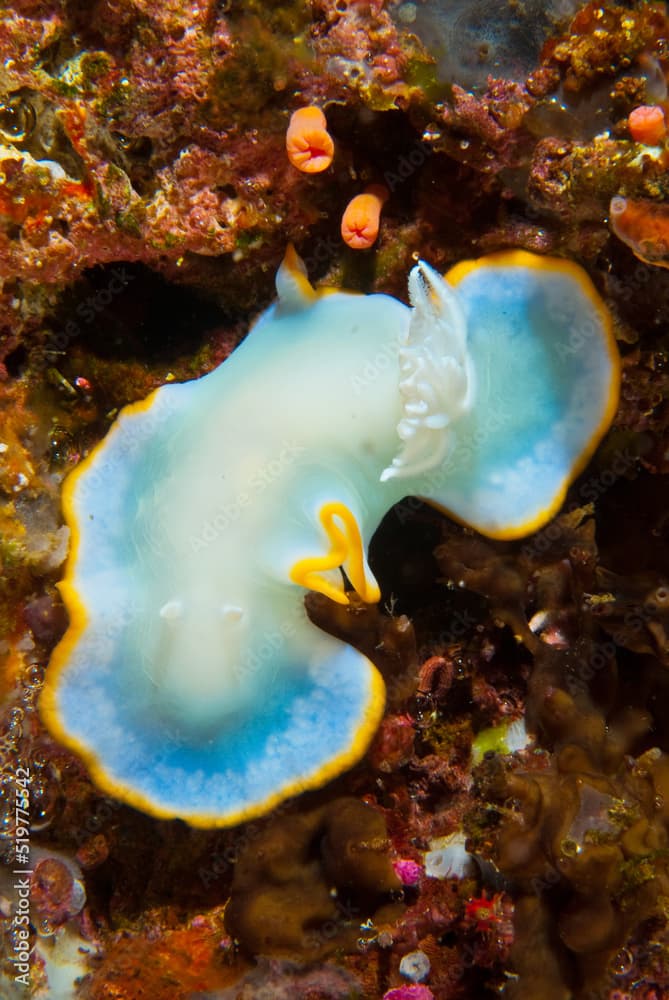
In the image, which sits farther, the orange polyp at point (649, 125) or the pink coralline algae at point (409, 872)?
the pink coralline algae at point (409, 872)

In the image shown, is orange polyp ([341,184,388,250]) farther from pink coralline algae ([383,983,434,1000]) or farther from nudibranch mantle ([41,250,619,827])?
pink coralline algae ([383,983,434,1000])

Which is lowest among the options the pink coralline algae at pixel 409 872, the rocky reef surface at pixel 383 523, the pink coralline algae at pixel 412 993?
the pink coralline algae at pixel 412 993

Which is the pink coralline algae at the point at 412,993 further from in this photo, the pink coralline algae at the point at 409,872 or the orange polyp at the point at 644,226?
the orange polyp at the point at 644,226

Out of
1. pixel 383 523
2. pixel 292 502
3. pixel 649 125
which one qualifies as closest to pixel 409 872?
pixel 383 523

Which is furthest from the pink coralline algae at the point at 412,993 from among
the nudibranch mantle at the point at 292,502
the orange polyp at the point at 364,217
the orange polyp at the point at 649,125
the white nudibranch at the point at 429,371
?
the orange polyp at the point at 649,125

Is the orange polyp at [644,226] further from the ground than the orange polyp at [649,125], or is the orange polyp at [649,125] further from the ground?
the orange polyp at [649,125]

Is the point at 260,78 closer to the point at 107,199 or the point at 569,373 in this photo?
the point at 107,199

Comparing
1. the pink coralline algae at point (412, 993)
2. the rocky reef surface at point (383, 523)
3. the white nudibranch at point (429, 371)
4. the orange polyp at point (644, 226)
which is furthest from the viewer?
the pink coralline algae at point (412, 993)
